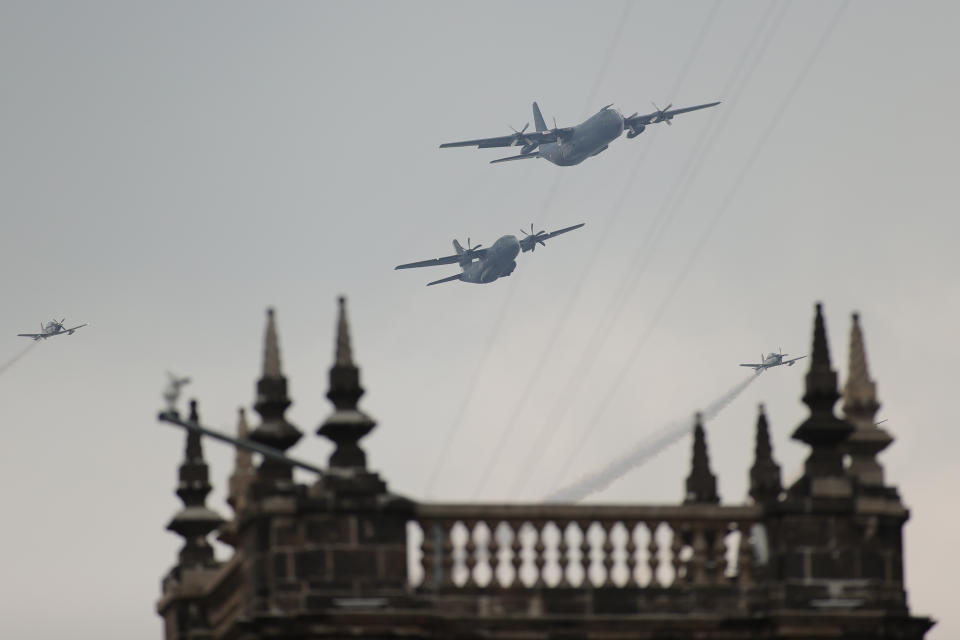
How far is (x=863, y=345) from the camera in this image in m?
35.5

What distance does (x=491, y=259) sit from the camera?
188 meters

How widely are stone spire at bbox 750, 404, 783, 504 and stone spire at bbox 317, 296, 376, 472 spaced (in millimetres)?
7869

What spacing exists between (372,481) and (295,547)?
4.55 ft

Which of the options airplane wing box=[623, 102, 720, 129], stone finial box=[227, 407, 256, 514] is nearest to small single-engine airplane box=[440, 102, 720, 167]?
airplane wing box=[623, 102, 720, 129]

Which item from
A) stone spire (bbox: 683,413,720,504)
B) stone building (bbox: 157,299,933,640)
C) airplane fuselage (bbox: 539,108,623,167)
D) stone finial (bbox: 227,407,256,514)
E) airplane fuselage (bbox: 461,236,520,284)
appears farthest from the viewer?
airplane fuselage (bbox: 461,236,520,284)

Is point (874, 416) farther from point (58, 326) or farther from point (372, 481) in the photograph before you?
point (58, 326)

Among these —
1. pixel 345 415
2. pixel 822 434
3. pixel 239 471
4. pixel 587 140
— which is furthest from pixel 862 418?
pixel 587 140

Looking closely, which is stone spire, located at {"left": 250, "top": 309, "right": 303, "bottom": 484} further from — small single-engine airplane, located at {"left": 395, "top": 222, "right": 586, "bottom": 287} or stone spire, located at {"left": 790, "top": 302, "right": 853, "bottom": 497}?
small single-engine airplane, located at {"left": 395, "top": 222, "right": 586, "bottom": 287}

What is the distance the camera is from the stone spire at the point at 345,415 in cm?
3375

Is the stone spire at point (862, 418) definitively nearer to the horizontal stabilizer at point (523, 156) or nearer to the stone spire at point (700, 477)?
the stone spire at point (700, 477)

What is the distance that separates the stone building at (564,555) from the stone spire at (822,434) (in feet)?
0.07

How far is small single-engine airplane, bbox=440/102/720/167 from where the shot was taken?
596 ft

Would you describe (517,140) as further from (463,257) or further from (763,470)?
(763,470)

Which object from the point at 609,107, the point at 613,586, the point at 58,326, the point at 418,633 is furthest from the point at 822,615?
the point at 58,326
